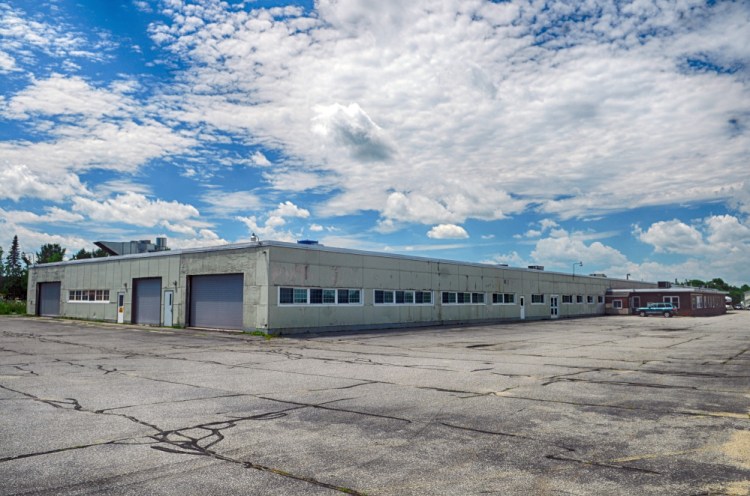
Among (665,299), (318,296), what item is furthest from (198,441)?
(665,299)

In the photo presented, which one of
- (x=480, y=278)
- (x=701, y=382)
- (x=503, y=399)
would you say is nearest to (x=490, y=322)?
(x=480, y=278)

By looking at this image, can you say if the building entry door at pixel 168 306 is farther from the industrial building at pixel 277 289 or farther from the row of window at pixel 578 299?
the row of window at pixel 578 299

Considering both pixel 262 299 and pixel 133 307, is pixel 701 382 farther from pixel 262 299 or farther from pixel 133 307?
pixel 133 307

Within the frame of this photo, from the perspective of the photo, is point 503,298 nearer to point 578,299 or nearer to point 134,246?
point 578,299

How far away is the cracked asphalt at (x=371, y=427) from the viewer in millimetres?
6078

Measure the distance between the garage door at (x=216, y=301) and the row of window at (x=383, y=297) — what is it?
314 cm

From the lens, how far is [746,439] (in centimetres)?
792

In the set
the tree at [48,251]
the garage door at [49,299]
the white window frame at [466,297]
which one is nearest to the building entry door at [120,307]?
the garage door at [49,299]

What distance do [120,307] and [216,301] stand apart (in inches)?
448

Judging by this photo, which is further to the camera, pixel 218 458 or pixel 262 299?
pixel 262 299

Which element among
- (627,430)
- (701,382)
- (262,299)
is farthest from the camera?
(262,299)

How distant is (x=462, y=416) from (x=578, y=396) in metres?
3.34

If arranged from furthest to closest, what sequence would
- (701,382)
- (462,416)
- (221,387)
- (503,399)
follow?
(701,382) → (221,387) → (503,399) → (462,416)

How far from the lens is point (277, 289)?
28.9 meters
